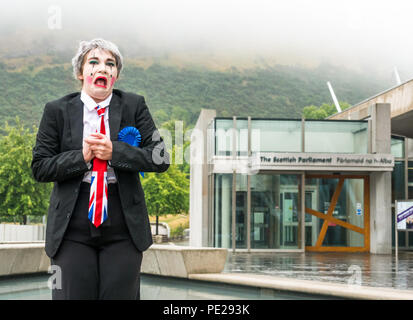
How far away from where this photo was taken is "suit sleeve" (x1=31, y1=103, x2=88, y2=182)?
2.25 m

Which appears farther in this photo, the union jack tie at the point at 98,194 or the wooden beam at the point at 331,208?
the wooden beam at the point at 331,208

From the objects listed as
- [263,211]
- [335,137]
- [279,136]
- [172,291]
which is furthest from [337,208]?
[172,291]

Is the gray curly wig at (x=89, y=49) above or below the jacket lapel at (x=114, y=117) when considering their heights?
above

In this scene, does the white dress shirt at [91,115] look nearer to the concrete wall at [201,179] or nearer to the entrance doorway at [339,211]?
the concrete wall at [201,179]

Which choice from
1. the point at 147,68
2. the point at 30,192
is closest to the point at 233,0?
the point at 147,68

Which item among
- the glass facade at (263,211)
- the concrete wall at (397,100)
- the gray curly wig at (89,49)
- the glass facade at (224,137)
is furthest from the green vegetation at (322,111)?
the gray curly wig at (89,49)

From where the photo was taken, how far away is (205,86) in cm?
10319

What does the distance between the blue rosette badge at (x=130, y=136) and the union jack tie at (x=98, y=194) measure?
14 cm

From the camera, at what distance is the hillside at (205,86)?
76988 mm

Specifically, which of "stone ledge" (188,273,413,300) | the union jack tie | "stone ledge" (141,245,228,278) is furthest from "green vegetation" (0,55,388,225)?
the union jack tie

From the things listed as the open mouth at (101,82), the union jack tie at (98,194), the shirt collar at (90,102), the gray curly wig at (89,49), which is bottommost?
the union jack tie at (98,194)

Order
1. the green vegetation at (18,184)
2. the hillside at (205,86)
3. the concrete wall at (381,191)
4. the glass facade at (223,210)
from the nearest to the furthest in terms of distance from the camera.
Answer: the concrete wall at (381,191) < the glass facade at (223,210) < the green vegetation at (18,184) < the hillside at (205,86)
